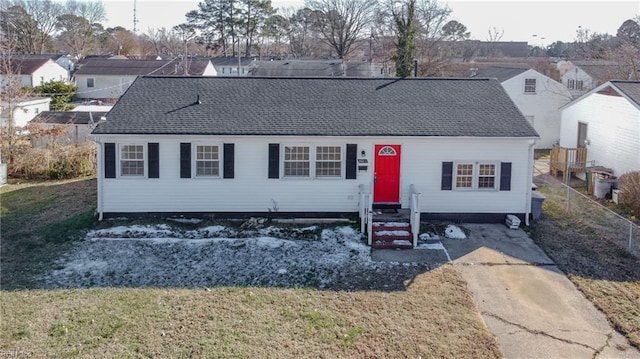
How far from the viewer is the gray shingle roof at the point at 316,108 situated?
15.1m

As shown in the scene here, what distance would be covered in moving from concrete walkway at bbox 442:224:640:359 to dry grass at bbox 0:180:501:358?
0.43 metres

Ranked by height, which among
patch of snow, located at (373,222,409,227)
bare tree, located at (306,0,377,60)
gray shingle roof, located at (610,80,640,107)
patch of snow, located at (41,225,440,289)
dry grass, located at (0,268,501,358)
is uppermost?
bare tree, located at (306,0,377,60)

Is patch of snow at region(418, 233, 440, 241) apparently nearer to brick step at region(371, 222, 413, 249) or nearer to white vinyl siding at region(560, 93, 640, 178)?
brick step at region(371, 222, 413, 249)

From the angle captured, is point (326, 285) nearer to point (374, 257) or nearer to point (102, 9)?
point (374, 257)

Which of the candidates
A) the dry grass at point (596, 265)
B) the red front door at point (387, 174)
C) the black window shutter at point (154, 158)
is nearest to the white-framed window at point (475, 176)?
the red front door at point (387, 174)

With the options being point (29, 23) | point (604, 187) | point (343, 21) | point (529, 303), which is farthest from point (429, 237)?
point (29, 23)

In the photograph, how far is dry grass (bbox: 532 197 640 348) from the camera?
9.86 m

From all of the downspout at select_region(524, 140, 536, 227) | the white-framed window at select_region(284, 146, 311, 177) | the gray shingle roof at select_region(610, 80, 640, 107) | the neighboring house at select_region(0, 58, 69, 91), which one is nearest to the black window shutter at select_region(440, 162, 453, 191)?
the downspout at select_region(524, 140, 536, 227)

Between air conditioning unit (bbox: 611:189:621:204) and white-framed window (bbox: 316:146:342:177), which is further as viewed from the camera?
air conditioning unit (bbox: 611:189:621:204)

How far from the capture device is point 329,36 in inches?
2589

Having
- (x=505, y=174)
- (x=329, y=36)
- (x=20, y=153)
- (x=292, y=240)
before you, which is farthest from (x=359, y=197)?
(x=329, y=36)

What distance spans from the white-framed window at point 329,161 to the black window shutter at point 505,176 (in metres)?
4.66

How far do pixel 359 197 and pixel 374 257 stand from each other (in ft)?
9.79

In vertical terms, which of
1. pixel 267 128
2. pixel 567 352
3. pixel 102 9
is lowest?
pixel 567 352
